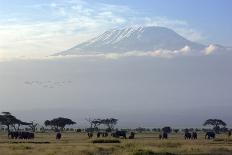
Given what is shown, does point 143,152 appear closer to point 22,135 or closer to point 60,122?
point 22,135

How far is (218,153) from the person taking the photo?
52125mm

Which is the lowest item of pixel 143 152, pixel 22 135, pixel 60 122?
pixel 143 152

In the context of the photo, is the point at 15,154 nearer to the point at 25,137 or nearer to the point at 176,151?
the point at 176,151

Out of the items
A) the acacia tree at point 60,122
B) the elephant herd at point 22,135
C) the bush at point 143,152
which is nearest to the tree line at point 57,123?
the acacia tree at point 60,122

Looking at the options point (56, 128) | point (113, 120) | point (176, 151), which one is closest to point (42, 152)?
point (176, 151)

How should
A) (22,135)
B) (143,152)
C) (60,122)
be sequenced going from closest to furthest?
(143,152) < (22,135) < (60,122)

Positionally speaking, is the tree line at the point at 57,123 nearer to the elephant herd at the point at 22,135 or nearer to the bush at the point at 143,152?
the elephant herd at the point at 22,135

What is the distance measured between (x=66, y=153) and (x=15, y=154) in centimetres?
406

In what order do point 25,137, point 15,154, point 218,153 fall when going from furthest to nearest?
1. point 25,137
2. point 218,153
3. point 15,154

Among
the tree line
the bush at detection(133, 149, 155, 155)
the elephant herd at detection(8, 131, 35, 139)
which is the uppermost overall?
the tree line

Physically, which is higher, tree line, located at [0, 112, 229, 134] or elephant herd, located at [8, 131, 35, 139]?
tree line, located at [0, 112, 229, 134]

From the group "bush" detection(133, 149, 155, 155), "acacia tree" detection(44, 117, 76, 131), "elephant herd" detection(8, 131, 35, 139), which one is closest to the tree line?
"acacia tree" detection(44, 117, 76, 131)

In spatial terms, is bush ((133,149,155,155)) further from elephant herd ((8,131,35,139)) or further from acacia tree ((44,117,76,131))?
acacia tree ((44,117,76,131))

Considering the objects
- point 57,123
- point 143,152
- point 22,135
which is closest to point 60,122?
point 57,123
